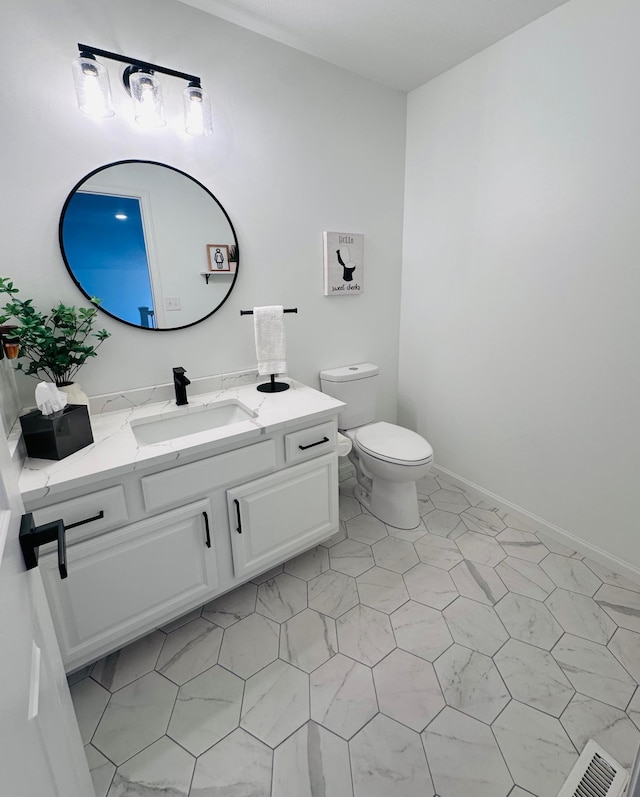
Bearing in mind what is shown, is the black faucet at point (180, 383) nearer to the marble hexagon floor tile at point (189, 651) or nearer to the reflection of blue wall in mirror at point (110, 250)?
the reflection of blue wall in mirror at point (110, 250)

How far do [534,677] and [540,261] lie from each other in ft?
5.68

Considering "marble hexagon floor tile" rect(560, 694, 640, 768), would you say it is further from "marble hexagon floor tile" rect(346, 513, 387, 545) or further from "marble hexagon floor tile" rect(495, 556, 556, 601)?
"marble hexagon floor tile" rect(346, 513, 387, 545)

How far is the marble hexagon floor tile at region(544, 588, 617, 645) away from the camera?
1.49 m

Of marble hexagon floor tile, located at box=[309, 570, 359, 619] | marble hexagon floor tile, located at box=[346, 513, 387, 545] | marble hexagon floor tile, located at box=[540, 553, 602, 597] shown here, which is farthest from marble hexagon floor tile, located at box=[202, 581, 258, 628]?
marble hexagon floor tile, located at box=[540, 553, 602, 597]

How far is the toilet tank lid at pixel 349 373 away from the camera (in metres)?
2.27

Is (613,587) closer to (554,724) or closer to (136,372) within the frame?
(554,724)

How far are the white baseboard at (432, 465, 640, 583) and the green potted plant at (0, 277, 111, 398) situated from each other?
85.1 inches

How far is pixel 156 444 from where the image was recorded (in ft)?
4.41

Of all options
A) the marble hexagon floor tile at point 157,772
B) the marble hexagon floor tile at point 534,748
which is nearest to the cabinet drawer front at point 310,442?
the marble hexagon floor tile at point 157,772

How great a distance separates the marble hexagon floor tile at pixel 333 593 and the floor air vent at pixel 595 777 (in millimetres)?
819

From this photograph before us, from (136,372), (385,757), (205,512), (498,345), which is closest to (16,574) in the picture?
(205,512)

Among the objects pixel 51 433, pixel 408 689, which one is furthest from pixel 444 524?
pixel 51 433

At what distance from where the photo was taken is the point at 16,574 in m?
0.56

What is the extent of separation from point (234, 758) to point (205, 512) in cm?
72
